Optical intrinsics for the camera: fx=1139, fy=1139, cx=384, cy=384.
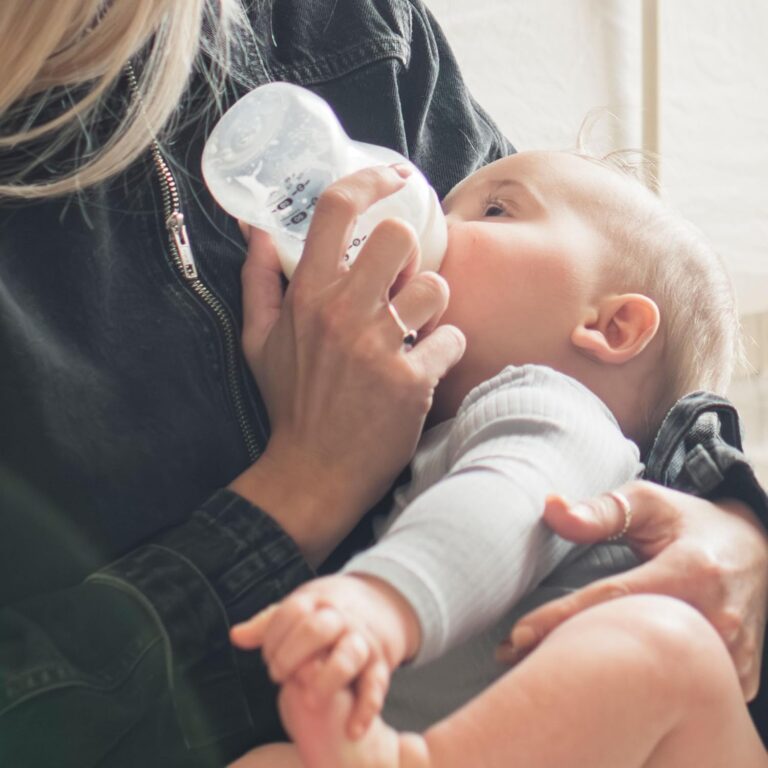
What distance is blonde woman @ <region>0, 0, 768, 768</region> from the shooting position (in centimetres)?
66

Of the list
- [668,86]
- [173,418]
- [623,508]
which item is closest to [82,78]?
[173,418]

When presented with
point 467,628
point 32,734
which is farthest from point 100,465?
point 467,628

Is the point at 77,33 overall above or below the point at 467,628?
above

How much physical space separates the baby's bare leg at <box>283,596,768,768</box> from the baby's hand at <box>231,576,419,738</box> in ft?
0.03

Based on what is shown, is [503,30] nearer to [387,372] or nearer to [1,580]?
[387,372]

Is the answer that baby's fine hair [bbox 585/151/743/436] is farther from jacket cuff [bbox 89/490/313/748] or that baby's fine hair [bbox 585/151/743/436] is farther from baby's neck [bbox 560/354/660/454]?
jacket cuff [bbox 89/490/313/748]

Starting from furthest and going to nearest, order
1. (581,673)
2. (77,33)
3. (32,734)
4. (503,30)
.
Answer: (503,30), (77,33), (32,734), (581,673)

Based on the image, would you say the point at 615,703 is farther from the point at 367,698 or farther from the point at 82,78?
the point at 82,78

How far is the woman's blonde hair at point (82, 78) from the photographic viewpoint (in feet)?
2.50

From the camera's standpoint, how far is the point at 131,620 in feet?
2.19

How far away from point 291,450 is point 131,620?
0.15 metres

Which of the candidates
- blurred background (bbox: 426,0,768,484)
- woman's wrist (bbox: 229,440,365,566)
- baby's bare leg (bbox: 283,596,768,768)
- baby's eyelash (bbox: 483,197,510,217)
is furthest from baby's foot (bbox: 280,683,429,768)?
blurred background (bbox: 426,0,768,484)

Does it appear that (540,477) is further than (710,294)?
No

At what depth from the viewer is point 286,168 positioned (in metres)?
0.79
